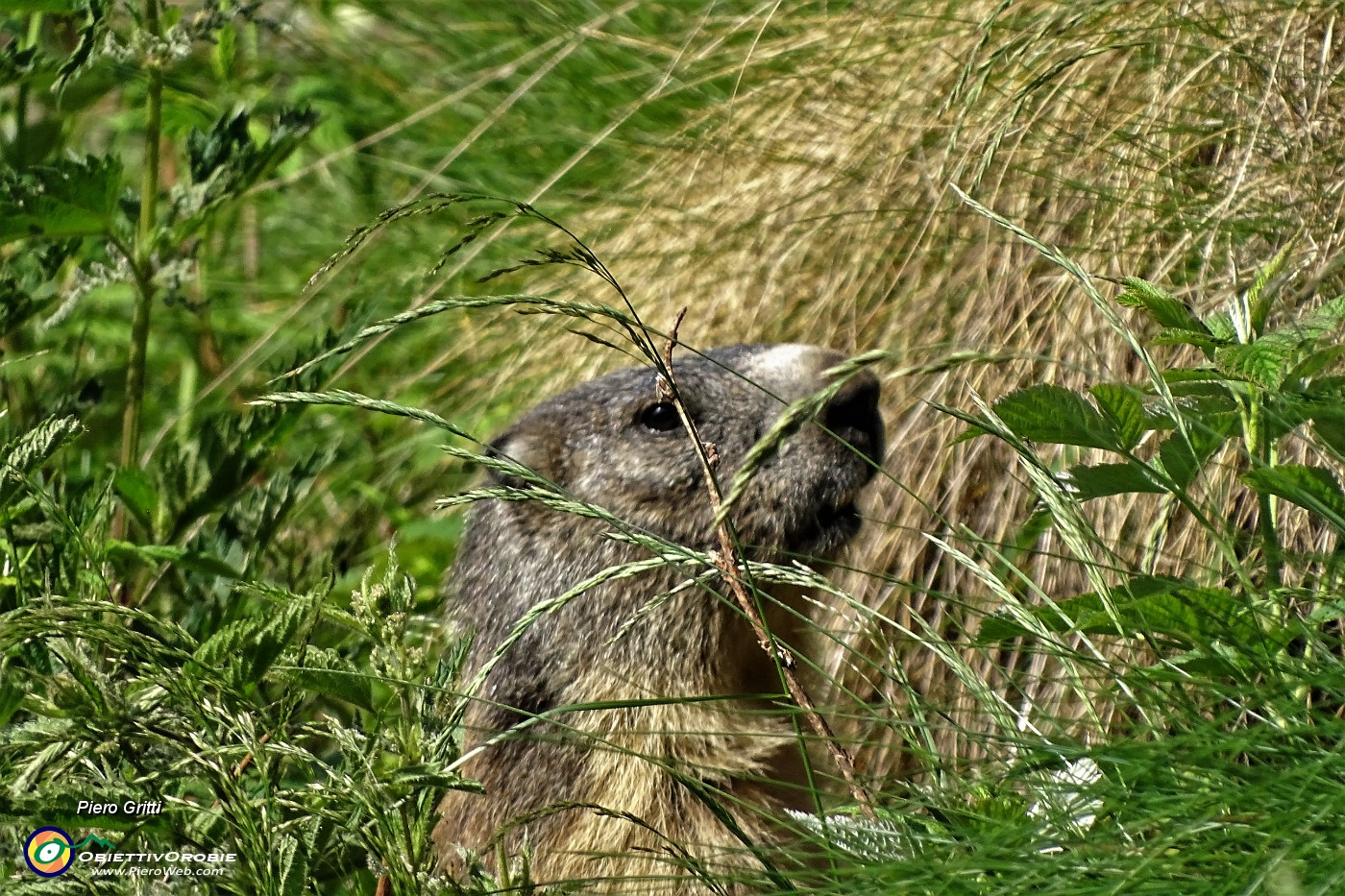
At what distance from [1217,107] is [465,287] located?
300 cm

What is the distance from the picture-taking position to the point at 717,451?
3.09 metres

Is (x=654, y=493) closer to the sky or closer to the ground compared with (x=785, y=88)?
closer to the ground

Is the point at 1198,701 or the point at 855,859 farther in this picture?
the point at 1198,701

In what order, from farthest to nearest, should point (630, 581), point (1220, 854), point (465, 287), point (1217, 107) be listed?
point (465, 287) < point (1217, 107) < point (630, 581) < point (1220, 854)

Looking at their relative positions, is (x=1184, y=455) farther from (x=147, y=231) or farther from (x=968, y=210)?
(x=147, y=231)

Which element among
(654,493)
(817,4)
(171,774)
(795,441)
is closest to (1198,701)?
(795,441)

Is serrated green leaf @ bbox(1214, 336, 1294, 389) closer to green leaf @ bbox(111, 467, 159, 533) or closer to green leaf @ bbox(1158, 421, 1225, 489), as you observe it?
green leaf @ bbox(1158, 421, 1225, 489)

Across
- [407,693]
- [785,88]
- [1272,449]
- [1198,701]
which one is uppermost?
[785,88]

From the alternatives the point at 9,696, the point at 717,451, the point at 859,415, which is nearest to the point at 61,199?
the point at 9,696

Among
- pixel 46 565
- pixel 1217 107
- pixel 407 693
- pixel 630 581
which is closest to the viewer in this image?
pixel 407 693

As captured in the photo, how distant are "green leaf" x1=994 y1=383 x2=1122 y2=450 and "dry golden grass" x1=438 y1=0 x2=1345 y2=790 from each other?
0.71 metres

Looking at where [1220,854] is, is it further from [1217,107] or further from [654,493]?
[1217,107]

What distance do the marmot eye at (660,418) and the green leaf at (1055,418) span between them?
1319 millimetres

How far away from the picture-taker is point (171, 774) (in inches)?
91.0
